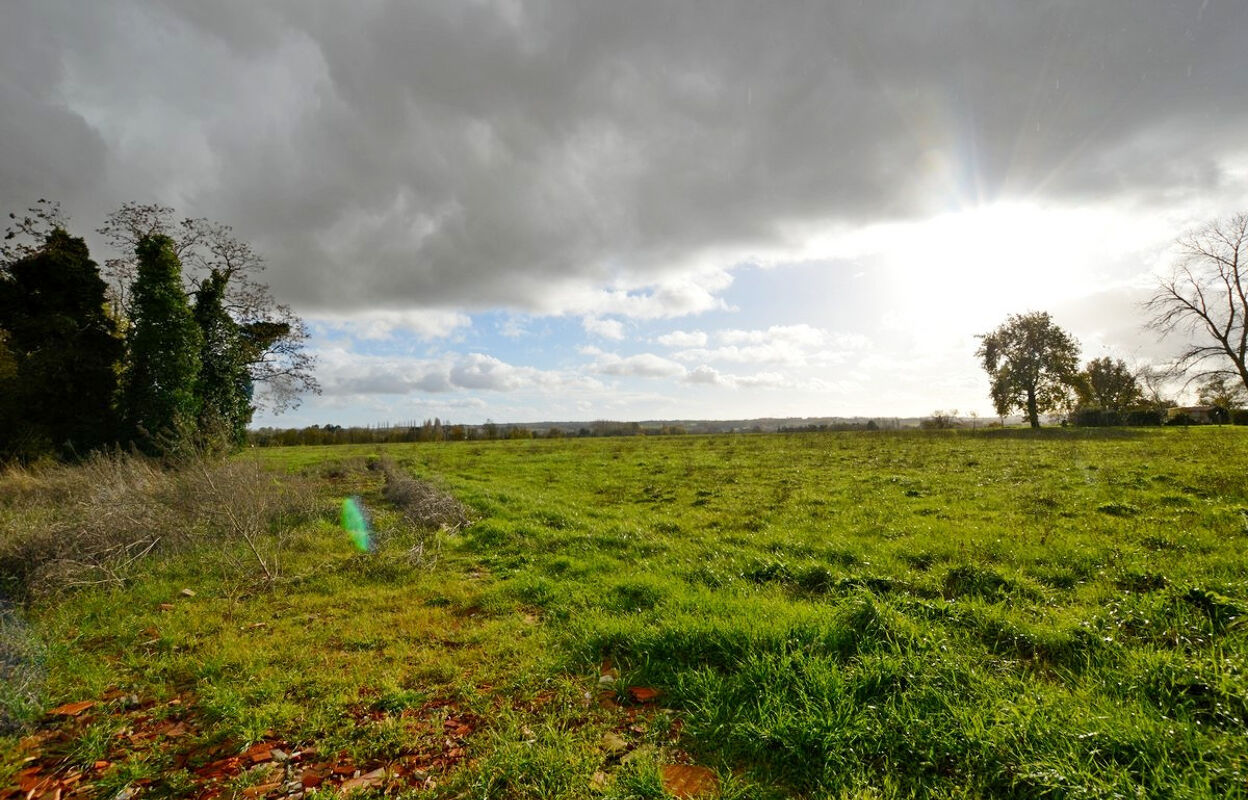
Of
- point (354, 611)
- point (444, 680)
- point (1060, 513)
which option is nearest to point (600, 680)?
point (444, 680)

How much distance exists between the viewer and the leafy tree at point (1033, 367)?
4806 centimetres

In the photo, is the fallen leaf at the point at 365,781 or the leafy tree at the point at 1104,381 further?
the leafy tree at the point at 1104,381

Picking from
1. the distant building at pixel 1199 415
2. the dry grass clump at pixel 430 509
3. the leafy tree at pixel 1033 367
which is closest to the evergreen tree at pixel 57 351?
the dry grass clump at pixel 430 509

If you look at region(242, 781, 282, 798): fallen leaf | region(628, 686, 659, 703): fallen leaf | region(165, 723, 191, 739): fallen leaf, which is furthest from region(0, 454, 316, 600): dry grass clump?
region(628, 686, 659, 703): fallen leaf

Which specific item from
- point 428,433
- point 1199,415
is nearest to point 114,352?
point 428,433

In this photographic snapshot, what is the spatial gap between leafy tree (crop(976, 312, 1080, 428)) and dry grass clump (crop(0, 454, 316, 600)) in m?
62.0

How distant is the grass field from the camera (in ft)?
10.1

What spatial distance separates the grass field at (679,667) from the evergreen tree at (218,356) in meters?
16.0

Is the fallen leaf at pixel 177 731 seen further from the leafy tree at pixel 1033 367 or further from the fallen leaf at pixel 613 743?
the leafy tree at pixel 1033 367

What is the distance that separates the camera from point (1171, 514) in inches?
344

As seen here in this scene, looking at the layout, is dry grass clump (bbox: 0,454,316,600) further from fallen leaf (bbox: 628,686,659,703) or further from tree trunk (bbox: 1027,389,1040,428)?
tree trunk (bbox: 1027,389,1040,428)

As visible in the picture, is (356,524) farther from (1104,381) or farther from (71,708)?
(1104,381)

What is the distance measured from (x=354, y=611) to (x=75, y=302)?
82.7 feet

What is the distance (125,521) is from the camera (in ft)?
26.2
